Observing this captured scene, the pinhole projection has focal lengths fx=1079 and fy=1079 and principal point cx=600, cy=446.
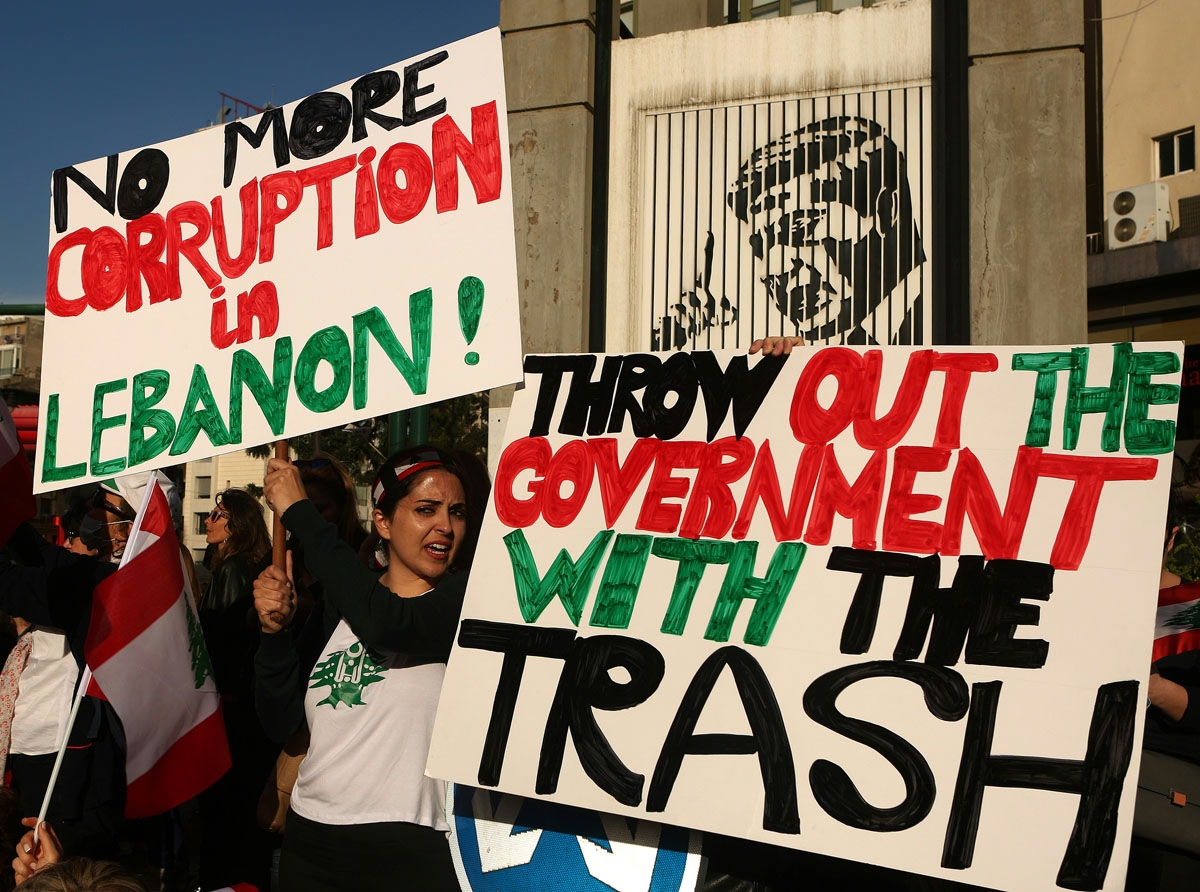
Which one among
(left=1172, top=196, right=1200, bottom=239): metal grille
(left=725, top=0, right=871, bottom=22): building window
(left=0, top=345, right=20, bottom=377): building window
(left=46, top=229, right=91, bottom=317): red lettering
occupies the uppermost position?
(left=0, top=345, right=20, bottom=377): building window

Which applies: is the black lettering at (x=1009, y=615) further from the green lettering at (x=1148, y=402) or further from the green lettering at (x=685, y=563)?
the green lettering at (x=685, y=563)

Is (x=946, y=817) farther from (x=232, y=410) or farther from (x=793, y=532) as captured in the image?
(x=232, y=410)

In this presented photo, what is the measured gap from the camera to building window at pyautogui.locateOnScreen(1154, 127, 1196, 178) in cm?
1652

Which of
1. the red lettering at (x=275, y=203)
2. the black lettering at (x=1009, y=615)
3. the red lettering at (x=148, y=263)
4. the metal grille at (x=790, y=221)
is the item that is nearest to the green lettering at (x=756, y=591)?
the black lettering at (x=1009, y=615)

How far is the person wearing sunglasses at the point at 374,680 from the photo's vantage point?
2.51 metres

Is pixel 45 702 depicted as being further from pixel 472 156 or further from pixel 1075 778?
pixel 1075 778

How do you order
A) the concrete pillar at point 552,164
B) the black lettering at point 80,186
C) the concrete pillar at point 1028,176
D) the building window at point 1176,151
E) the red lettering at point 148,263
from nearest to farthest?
the red lettering at point 148,263 < the black lettering at point 80,186 < the concrete pillar at point 1028,176 < the concrete pillar at point 552,164 < the building window at point 1176,151

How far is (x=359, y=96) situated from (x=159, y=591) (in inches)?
59.4

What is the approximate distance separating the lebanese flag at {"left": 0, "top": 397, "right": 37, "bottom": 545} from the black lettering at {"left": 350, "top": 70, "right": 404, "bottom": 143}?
5.22 ft

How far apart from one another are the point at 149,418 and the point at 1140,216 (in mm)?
15277

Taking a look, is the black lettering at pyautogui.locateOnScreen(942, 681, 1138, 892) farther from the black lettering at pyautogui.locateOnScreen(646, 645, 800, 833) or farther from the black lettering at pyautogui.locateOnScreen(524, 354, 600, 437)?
the black lettering at pyautogui.locateOnScreen(524, 354, 600, 437)

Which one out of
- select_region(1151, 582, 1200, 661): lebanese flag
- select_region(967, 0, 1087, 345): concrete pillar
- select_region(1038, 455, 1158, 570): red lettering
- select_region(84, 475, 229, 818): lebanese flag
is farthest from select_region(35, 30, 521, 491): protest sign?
select_region(967, 0, 1087, 345): concrete pillar

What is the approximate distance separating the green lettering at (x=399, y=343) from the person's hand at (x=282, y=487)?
243mm

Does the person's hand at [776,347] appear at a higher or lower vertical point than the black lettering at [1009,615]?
higher
